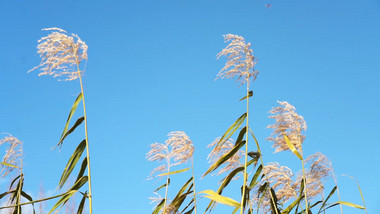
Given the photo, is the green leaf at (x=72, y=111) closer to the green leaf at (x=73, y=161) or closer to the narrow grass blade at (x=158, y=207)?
the green leaf at (x=73, y=161)

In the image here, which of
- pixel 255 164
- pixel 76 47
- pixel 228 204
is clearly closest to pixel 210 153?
pixel 255 164

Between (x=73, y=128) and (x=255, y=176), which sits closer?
(x=73, y=128)

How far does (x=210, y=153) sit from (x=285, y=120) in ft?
1.77

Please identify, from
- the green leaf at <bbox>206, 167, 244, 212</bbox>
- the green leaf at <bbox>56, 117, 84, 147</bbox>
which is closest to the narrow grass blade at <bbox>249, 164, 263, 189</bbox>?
the green leaf at <bbox>206, 167, 244, 212</bbox>

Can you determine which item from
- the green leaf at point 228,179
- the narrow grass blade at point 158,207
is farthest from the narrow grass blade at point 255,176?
the narrow grass blade at point 158,207

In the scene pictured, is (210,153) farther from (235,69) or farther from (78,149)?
(78,149)

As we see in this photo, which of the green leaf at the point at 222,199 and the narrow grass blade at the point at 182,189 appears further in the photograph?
the narrow grass blade at the point at 182,189

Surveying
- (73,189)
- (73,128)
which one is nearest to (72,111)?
(73,128)

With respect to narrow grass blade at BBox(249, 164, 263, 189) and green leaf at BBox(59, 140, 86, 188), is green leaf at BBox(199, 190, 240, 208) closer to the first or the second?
narrow grass blade at BBox(249, 164, 263, 189)

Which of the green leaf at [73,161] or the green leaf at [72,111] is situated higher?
the green leaf at [72,111]

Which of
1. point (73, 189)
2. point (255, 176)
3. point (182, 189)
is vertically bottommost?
point (73, 189)

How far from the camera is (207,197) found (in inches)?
92.3

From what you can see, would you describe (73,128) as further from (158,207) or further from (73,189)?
(158,207)

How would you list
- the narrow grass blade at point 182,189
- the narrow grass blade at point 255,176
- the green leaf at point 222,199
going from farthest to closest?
the narrow grass blade at point 182,189 → the narrow grass blade at point 255,176 → the green leaf at point 222,199
